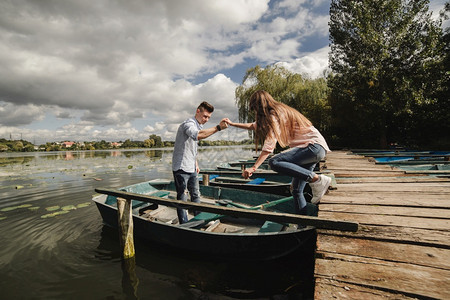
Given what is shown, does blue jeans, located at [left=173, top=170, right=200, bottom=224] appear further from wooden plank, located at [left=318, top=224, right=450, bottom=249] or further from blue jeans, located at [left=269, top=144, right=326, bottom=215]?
wooden plank, located at [left=318, top=224, right=450, bottom=249]

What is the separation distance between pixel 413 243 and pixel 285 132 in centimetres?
163

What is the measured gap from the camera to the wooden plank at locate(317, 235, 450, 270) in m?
1.55

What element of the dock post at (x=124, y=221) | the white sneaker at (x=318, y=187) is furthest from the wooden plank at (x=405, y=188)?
the dock post at (x=124, y=221)

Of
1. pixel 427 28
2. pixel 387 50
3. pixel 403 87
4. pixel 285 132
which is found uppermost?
pixel 427 28

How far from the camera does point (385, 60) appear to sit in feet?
51.0

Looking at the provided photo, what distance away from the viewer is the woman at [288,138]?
108 inches

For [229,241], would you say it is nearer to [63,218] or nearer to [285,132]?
[285,132]

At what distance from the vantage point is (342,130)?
2175cm

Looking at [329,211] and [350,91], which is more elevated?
[350,91]

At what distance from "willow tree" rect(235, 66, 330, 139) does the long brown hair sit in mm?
17396

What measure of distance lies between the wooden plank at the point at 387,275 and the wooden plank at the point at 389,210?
1.09 m

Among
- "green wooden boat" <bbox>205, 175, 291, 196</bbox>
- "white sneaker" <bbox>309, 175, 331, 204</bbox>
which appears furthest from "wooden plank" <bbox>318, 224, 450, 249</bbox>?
"green wooden boat" <bbox>205, 175, 291, 196</bbox>

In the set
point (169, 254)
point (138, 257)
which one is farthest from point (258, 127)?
point (138, 257)

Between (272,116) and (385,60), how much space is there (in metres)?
17.8
